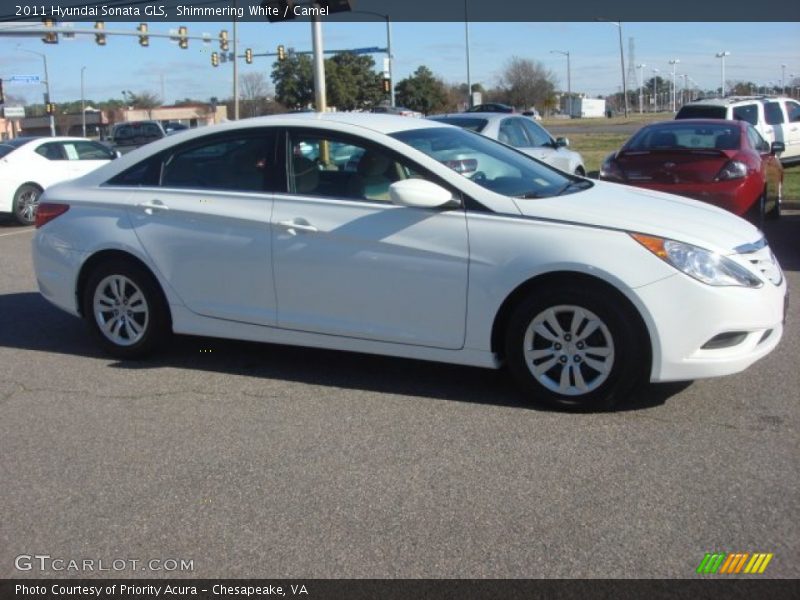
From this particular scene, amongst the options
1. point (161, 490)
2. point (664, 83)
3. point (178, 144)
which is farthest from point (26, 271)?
point (664, 83)

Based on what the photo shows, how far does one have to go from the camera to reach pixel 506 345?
4883 mm

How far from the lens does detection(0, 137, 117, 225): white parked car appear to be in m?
15.0

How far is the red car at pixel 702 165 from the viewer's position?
966 cm

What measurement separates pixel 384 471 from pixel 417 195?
162 cm

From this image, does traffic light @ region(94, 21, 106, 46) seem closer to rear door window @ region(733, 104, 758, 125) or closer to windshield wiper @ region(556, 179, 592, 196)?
rear door window @ region(733, 104, 758, 125)

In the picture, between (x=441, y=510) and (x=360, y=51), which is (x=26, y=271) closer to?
(x=441, y=510)

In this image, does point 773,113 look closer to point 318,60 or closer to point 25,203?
point 318,60

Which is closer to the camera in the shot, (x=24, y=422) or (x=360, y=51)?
(x=24, y=422)

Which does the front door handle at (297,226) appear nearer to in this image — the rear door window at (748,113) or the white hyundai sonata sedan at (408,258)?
the white hyundai sonata sedan at (408,258)

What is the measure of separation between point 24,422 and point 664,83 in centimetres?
13044

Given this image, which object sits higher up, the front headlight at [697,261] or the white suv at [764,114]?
the white suv at [764,114]
